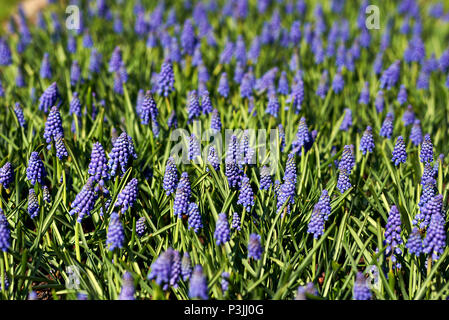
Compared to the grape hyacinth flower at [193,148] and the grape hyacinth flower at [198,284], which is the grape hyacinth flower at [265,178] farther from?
the grape hyacinth flower at [198,284]

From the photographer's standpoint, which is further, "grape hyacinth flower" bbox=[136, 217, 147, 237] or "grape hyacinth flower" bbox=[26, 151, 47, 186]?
"grape hyacinth flower" bbox=[26, 151, 47, 186]

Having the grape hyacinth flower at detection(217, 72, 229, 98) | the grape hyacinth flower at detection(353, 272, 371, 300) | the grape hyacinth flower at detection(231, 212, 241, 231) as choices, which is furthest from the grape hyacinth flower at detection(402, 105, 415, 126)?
the grape hyacinth flower at detection(353, 272, 371, 300)

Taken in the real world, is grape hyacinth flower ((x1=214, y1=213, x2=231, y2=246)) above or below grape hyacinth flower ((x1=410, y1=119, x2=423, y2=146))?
below

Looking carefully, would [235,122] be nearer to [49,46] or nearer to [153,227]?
[153,227]

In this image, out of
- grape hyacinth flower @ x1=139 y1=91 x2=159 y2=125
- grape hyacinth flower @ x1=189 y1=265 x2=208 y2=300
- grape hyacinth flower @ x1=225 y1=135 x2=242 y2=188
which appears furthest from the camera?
grape hyacinth flower @ x1=139 y1=91 x2=159 y2=125

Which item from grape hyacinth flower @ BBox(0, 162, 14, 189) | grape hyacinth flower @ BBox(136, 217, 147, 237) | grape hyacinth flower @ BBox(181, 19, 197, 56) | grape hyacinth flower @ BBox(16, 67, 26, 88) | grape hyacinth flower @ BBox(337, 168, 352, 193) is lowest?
grape hyacinth flower @ BBox(136, 217, 147, 237)

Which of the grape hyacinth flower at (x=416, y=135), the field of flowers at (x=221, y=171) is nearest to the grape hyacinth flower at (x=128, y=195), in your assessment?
the field of flowers at (x=221, y=171)

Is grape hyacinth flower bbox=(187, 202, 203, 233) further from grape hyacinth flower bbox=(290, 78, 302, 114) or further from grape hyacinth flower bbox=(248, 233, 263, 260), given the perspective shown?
grape hyacinth flower bbox=(290, 78, 302, 114)

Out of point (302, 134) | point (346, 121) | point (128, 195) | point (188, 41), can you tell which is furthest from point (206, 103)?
point (188, 41)
